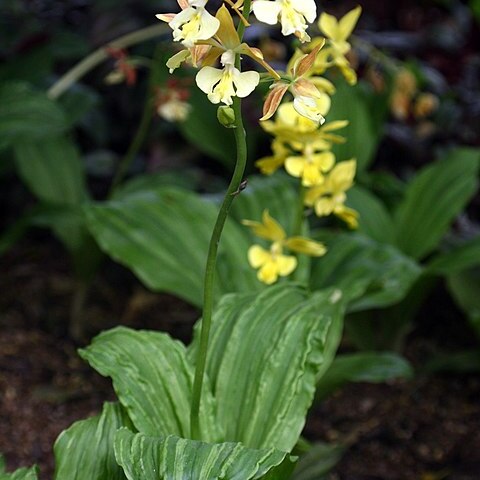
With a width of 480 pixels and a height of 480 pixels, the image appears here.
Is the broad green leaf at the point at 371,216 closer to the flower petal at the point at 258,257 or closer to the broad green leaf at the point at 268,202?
the broad green leaf at the point at 268,202

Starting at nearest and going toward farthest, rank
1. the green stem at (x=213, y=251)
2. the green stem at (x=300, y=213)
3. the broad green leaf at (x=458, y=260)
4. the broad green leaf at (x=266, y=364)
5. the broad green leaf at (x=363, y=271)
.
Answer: the green stem at (x=213, y=251), the broad green leaf at (x=266, y=364), the green stem at (x=300, y=213), the broad green leaf at (x=363, y=271), the broad green leaf at (x=458, y=260)

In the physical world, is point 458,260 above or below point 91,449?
below

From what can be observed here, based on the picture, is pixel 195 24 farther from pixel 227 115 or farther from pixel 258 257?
pixel 258 257

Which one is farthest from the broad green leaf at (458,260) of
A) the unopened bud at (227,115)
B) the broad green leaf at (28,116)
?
the unopened bud at (227,115)

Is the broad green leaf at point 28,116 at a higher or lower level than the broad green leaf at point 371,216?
higher

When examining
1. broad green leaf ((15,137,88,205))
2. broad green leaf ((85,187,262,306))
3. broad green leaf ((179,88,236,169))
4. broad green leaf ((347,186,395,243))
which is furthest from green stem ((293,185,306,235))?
broad green leaf ((179,88,236,169))

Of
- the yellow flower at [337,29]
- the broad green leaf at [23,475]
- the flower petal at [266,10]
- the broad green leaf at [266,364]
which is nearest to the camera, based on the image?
the flower petal at [266,10]

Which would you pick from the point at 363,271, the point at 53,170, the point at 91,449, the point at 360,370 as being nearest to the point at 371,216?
Result: the point at 363,271
